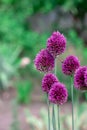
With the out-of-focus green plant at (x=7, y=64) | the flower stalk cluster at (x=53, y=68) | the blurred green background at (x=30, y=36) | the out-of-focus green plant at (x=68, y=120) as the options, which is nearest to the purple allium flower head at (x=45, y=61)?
the flower stalk cluster at (x=53, y=68)

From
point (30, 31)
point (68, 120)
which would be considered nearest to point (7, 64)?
point (30, 31)

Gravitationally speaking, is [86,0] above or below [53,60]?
above

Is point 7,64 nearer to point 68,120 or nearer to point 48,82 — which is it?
point 68,120

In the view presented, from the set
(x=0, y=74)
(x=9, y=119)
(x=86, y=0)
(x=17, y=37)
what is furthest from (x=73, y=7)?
(x=9, y=119)

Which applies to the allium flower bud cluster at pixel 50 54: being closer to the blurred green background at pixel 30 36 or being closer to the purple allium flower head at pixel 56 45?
the purple allium flower head at pixel 56 45

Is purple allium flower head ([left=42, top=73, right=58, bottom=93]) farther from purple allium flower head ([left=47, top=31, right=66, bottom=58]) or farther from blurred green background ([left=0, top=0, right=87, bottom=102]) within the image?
blurred green background ([left=0, top=0, right=87, bottom=102])

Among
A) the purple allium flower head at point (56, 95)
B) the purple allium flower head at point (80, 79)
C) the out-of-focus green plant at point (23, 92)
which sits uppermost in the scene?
the out-of-focus green plant at point (23, 92)

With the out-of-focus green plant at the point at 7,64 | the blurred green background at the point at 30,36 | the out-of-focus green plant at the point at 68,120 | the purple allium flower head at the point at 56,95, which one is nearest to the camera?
the purple allium flower head at the point at 56,95

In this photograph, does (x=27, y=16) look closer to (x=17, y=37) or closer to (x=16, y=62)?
(x=17, y=37)
